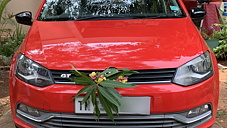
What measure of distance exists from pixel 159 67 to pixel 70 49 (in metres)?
0.75

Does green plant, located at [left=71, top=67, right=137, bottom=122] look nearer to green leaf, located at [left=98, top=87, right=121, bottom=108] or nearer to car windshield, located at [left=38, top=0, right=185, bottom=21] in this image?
green leaf, located at [left=98, top=87, right=121, bottom=108]

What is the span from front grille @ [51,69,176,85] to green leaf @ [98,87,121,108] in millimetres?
196

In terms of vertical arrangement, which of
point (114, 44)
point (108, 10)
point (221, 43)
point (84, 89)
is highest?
point (108, 10)

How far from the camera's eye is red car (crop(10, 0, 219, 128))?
212cm

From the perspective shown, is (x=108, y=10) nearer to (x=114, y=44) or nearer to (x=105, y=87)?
(x=114, y=44)

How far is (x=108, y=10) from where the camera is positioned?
128 inches

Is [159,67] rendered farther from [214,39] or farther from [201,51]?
[214,39]

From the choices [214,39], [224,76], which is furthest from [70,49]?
[214,39]

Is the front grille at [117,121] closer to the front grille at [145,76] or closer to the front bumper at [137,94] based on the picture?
the front bumper at [137,94]

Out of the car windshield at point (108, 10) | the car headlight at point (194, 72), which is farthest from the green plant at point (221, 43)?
the car headlight at point (194, 72)

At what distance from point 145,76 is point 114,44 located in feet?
1.51

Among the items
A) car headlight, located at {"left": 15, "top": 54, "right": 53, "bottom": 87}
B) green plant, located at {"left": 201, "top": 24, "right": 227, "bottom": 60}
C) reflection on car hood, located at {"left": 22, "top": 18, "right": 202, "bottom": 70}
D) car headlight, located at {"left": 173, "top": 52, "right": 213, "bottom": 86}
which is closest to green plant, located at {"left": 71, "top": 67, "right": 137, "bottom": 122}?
reflection on car hood, located at {"left": 22, "top": 18, "right": 202, "bottom": 70}

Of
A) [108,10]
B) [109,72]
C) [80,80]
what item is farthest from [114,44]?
[108,10]

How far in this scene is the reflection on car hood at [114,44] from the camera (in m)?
2.20
